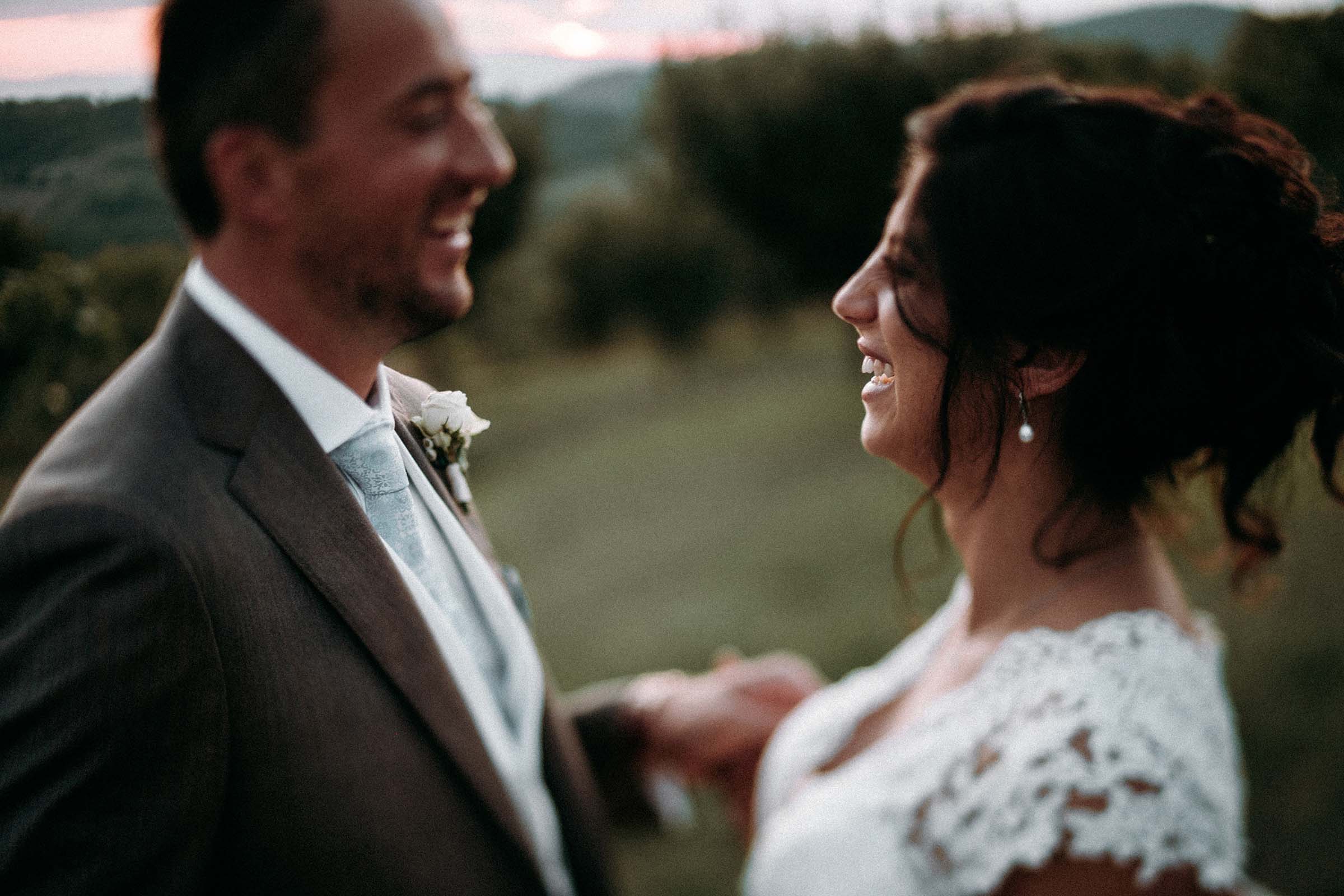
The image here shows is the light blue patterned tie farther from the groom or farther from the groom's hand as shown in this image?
the groom's hand

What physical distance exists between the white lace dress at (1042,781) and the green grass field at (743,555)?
50 centimetres

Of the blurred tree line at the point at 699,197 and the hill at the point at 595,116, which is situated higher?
the hill at the point at 595,116

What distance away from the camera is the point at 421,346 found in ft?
12.8

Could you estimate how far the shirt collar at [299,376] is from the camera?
1.17 meters

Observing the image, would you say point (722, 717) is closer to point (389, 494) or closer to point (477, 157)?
point (389, 494)

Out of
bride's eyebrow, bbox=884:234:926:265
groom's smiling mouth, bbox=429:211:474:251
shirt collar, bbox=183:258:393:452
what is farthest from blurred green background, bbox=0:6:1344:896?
groom's smiling mouth, bbox=429:211:474:251

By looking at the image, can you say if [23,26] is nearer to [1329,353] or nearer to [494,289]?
[1329,353]

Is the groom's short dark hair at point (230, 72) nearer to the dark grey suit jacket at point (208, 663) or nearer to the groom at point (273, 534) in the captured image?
the groom at point (273, 534)

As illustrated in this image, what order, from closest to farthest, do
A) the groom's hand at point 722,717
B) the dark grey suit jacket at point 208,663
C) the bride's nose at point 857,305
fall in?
the dark grey suit jacket at point 208,663
the bride's nose at point 857,305
the groom's hand at point 722,717

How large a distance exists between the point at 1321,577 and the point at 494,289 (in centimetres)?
727

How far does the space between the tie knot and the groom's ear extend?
308 millimetres

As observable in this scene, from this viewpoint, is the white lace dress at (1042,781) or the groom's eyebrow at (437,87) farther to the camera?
the white lace dress at (1042,781)

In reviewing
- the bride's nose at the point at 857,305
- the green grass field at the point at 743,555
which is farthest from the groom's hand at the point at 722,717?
the bride's nose at the point at 857,305

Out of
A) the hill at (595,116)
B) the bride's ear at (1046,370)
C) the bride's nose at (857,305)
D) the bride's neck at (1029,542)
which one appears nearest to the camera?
the bride's nose at (857,305)
